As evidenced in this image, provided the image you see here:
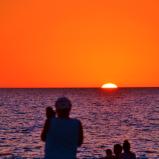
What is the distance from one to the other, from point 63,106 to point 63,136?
403 millimetres

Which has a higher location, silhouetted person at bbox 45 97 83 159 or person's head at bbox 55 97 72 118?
person's head at bbox 55 97 72 118

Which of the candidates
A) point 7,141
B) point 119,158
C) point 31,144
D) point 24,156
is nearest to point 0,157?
point 24,156

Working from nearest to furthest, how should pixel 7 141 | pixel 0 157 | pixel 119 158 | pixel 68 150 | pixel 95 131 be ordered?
pixel 68 150 → pixel 119 158 → pixel 0 157 → pixel 7 141 → pixel 95 131

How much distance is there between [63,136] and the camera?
298 inches

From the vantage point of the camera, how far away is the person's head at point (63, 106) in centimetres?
751

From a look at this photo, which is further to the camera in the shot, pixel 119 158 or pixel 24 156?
pixel 24 156

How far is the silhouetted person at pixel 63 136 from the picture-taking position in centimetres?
753

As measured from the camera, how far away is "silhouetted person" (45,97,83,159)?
753 centimetres

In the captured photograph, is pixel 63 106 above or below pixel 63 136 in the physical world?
above

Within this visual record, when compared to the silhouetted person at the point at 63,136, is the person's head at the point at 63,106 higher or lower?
higher

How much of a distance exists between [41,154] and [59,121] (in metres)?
28.2

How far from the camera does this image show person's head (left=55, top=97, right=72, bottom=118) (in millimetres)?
7512

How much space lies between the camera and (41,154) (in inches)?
1394

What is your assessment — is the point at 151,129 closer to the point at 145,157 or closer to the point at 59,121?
the point at 145,157
